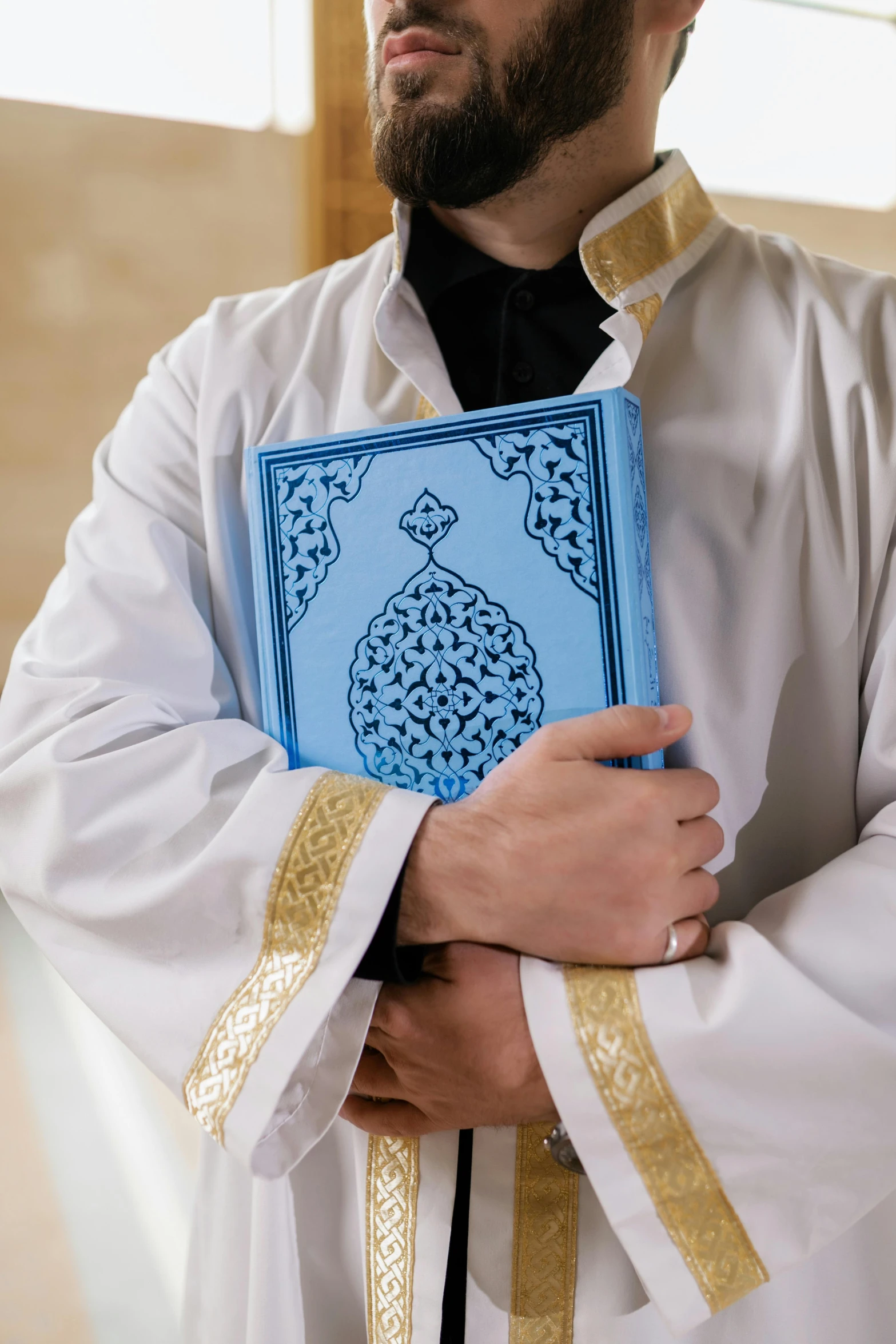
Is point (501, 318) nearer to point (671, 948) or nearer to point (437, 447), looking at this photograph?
point (437, 447)

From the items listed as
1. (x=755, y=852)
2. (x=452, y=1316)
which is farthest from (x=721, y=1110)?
(x=452, y=1316)

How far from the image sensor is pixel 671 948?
749 millimetres

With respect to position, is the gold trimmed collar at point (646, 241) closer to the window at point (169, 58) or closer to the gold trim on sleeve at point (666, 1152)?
the gold trim on sleeve at point (666, 1152)

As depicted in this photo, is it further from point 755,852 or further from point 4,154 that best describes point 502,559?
point 4,154

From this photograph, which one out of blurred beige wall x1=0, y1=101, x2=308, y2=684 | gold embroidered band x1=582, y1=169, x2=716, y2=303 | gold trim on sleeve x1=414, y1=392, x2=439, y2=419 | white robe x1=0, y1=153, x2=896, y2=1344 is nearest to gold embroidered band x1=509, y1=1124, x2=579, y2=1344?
white robe x1=0, y1=153, x2=896, y2=1344

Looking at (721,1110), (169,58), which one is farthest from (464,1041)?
(169,58)

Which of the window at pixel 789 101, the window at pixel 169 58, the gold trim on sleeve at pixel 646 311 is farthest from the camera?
the window at pixel 789 101

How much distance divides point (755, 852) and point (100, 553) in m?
0.66

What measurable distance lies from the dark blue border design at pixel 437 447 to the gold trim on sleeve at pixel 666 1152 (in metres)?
0.23

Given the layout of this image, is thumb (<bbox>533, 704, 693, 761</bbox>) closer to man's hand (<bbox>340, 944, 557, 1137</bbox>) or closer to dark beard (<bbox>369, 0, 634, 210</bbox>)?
man's hand (<bbox>340, 944, 557, 1137</bbox>)

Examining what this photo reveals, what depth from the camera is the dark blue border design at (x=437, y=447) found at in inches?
29.7

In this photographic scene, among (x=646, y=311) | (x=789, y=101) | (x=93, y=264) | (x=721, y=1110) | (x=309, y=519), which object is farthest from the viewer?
(x=789, y=101)

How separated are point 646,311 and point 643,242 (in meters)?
0.09

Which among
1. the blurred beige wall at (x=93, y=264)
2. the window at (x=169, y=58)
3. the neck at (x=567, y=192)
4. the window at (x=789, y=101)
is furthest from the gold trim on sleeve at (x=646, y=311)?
the window at (x=789, y=101)
